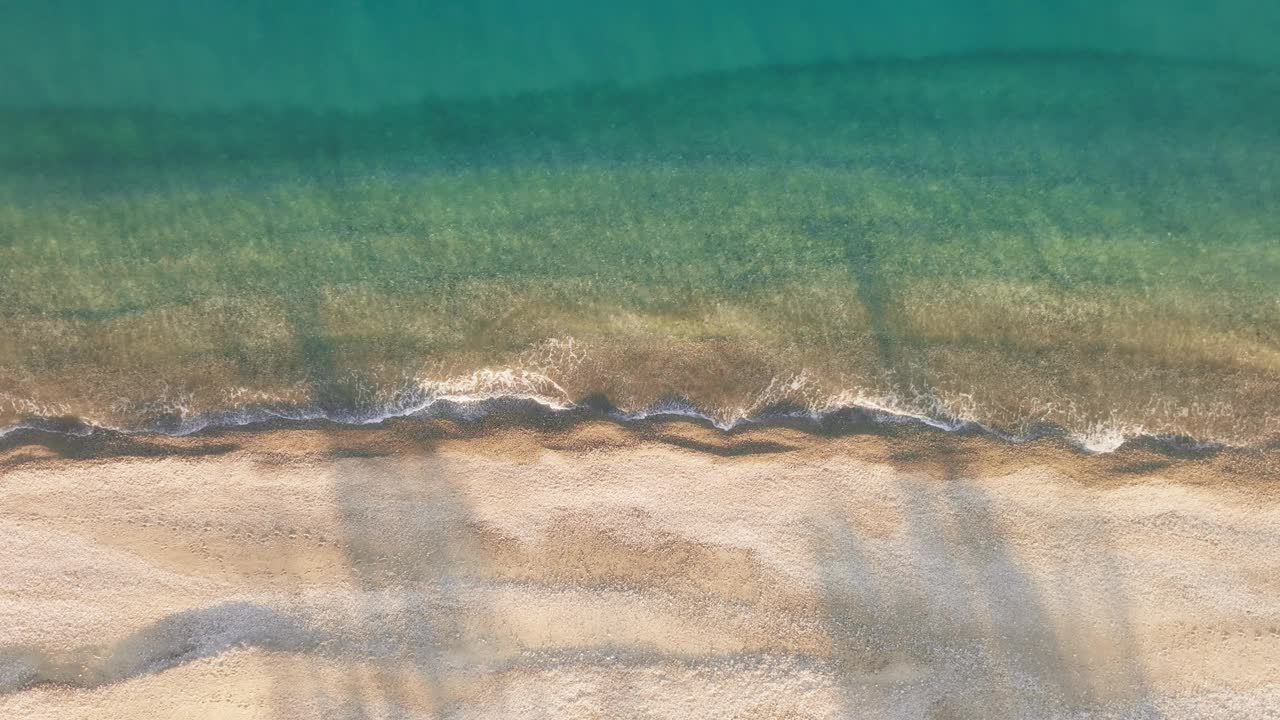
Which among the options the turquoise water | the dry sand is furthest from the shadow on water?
the turquoise water

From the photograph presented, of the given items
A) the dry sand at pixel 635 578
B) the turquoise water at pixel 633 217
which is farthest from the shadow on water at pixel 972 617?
the turquoise water at pixel 633 217

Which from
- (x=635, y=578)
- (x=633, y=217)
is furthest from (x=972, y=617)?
(x=633, y=217)

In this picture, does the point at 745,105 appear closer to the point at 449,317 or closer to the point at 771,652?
the point at 449,317

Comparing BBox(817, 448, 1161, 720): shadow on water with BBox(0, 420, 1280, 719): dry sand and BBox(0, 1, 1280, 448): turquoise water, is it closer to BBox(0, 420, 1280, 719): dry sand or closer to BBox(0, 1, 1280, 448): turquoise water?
BBox(0, 420, 1280, 719): dry sand

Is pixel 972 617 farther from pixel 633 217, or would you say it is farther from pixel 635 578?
pixel 633 217

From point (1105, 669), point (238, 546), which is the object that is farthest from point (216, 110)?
point (1105, 669)

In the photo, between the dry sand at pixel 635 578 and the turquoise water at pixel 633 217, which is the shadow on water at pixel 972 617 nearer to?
the dry sand at pixel 635 578

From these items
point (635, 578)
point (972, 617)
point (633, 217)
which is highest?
point (633, 217)
